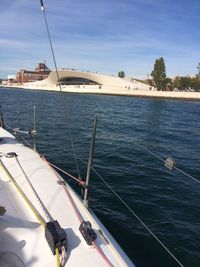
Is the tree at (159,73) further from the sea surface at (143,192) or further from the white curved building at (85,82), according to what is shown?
the sea surface at (143,192)

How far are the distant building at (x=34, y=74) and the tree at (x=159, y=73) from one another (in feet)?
258

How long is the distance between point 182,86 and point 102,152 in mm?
106194

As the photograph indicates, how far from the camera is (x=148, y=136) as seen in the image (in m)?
21.0

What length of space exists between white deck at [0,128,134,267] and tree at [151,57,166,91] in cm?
10426

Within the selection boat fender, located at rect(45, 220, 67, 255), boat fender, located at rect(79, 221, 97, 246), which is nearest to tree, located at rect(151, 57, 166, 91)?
boat fender, located at rect(79, 221, 97, 246)

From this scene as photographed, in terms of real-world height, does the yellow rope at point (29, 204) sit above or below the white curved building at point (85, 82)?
below

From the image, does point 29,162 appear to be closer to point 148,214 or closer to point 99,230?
point 99,230

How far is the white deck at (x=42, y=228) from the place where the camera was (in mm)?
3594

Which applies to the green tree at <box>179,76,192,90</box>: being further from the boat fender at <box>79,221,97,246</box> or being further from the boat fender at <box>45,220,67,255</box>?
the boat fender at <box>45,220,67,255</box>

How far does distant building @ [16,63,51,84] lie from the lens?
163875 mm

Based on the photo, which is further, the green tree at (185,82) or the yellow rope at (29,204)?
the green tree at (185,82)

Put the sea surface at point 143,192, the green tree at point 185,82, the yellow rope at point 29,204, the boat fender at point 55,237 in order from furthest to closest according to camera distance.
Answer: the green tree at point 185,82
the sea surface at point 143,192
the boat fender at point 55,237
the yellow rope at point 29,204

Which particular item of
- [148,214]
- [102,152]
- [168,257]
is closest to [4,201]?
[168,257]

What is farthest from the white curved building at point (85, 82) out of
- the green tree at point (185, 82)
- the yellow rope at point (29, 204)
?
the yellow rope at point (29, 204)
